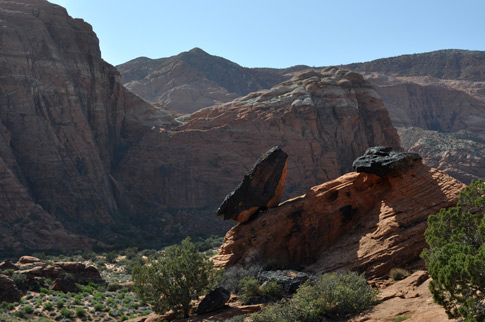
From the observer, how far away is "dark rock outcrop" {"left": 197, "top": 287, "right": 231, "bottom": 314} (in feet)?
59.6

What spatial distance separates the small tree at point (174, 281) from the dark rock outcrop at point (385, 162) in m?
8.90

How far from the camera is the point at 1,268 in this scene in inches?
1047

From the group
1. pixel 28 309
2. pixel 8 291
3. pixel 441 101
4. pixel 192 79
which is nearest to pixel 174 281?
pixel 28 309

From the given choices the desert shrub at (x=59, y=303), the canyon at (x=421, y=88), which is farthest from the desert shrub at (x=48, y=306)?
the canyon at (x=421, y=88)

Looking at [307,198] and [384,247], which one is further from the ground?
[307,198]

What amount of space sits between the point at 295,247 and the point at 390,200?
5206 mm

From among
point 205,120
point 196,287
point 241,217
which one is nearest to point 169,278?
point 196,287

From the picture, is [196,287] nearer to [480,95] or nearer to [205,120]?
[205,120]

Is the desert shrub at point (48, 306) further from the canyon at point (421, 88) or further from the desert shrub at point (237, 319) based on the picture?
the canyon at point (421, 88)

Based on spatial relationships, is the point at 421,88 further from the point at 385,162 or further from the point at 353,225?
the point at 353,225

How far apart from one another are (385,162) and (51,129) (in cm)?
4298

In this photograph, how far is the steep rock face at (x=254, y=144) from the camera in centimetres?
5978

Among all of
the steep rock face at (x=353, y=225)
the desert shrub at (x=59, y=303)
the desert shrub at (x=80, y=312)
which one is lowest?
the desert shrub at (x=80, y=312)

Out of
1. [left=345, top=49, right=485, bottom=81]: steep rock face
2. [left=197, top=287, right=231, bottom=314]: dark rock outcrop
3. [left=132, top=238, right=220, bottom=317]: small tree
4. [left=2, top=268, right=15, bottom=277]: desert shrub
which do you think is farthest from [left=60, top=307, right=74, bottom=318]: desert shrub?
[left=345, top=49, right=485, bottom=81]: steep rock face
